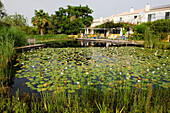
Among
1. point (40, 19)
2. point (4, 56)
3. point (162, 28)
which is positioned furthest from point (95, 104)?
point (40, 19)

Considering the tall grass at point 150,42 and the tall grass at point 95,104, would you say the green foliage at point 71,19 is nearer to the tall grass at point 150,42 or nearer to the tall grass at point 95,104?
the tall grass at point 150,42

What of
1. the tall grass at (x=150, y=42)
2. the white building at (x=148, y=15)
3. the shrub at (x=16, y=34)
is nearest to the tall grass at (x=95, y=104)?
the shrub at (x=16, y=34)

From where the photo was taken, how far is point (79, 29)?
103ft

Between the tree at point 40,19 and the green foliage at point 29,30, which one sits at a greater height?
the tree at point 40,19

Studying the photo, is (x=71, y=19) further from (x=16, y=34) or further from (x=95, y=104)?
(x=95, y=104)

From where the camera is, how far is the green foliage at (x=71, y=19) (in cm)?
3089

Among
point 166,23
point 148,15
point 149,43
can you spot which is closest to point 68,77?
point 149,43

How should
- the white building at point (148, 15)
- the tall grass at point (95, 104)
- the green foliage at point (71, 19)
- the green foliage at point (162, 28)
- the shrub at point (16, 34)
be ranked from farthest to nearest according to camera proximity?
the green foliage at point (71, 19)
the white building at point (148, 15)
the green foliage at point (162, 28)
the shrub at point (16, 34)
the tall grass at point (95, 104)

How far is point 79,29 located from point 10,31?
22901mm

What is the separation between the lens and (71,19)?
1223 inches

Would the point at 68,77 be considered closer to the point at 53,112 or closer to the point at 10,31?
the point at 53,112

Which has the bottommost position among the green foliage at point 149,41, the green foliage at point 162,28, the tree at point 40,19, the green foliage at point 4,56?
the green foliage at point 4,56

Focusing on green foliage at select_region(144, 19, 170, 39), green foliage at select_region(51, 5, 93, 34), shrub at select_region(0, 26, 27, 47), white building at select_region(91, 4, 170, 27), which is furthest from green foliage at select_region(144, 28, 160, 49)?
green foliage at select_region(51, 5, 93, 34)

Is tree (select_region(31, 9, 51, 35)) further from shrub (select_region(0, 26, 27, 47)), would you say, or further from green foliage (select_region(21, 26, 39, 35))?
shrub (select_region(0, 26, 27, 47))
